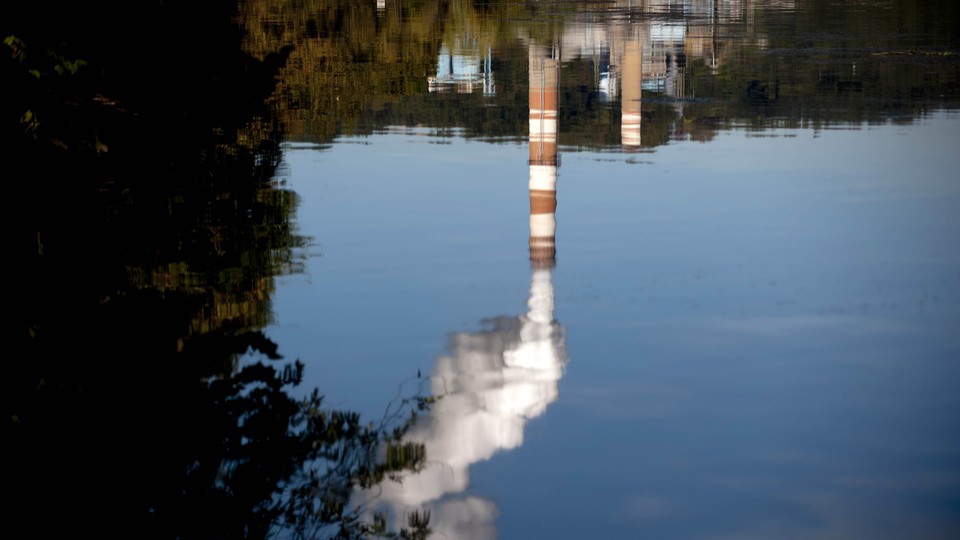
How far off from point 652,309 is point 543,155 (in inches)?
313

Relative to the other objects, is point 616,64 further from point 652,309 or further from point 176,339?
point 176,339

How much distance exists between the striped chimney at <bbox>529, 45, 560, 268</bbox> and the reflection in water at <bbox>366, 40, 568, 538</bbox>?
0.03 metres

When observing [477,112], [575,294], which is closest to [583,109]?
[477,112]

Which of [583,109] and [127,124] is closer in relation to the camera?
[127,124]

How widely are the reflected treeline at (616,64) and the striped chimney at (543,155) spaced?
331 millimetres

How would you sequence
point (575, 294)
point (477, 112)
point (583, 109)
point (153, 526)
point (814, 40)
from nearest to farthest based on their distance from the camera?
point (153, 526), point (575, 294), point (477, 112), point (583, 109), point (814, 40)

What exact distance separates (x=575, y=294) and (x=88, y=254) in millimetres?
5621

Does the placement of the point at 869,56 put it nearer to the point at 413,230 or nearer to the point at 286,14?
the point at 286,14

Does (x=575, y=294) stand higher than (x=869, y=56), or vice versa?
(x=869, y=56)

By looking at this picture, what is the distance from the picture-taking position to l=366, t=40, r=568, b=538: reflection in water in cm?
602

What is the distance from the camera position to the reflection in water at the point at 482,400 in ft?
19.8

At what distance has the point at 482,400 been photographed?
26.5 feet

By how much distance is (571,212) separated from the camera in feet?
45.6

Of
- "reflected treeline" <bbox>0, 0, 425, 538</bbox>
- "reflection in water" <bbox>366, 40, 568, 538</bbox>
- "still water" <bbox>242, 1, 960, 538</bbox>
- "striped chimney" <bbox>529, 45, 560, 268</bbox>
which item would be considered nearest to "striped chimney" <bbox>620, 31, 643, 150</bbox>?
"still water" <bbox>242, 1, 960, 538</bbox>
